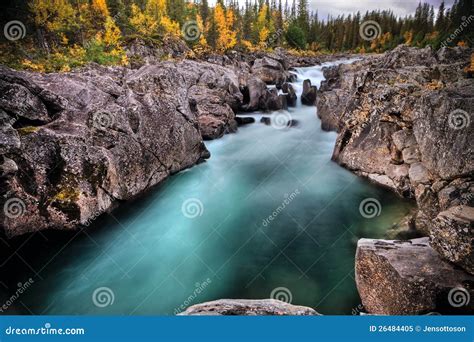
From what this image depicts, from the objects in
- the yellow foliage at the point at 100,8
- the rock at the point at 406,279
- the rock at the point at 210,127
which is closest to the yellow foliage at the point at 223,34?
the yellow foliage at the point at 100,8

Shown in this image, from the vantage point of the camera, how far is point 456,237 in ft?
20.1

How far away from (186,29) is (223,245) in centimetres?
5841

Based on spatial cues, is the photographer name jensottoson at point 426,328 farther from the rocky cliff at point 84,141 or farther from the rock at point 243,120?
the rock at point 243,120

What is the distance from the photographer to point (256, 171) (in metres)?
16.9

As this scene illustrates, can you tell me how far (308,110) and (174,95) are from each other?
15.6m

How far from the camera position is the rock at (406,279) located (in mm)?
5758

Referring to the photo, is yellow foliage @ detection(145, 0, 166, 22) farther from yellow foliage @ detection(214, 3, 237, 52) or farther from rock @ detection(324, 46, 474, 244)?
rock @ detection(324, 46, 474, 244)

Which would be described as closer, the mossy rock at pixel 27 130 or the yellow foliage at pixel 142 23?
the mossy rock at pixel 27 130

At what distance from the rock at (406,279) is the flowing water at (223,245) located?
4.10ft

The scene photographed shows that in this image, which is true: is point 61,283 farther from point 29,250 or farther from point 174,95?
point 174,95

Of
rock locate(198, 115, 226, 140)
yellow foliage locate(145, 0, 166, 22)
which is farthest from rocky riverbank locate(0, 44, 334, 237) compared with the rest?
yellow foliage locate(145, 0, 166, 22)

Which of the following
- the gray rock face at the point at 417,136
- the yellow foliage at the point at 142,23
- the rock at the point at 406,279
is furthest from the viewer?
the yellow foliage at the point at 142,23

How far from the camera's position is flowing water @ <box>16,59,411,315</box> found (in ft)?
27.1

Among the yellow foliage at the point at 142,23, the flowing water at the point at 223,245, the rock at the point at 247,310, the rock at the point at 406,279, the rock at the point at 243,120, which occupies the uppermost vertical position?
the yellow foliage at the point at 142,23
